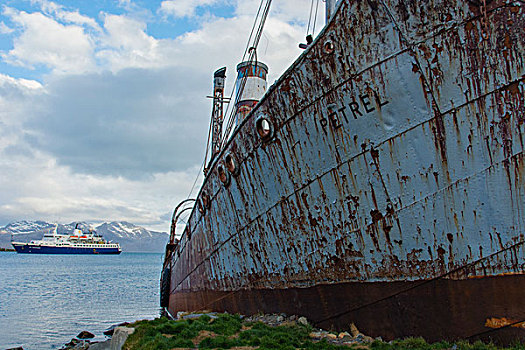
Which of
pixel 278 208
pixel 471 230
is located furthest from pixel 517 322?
pixel 278 208

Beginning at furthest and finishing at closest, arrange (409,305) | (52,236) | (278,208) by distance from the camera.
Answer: (52,236)
(278,208)
(409,305)

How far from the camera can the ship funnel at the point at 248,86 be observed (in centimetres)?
968

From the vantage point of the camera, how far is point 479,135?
4.20 meters

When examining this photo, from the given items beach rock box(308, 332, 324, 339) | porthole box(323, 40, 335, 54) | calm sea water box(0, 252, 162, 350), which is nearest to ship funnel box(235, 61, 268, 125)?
porthole box(323, 40, 335, 54)

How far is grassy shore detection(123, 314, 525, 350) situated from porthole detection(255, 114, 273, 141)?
9.83 feet

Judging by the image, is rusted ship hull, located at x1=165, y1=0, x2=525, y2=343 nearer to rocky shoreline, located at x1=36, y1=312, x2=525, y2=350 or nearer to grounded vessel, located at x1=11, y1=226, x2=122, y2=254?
rocky shoreline, located at x1=36, y1=312, x2=525, y2=350

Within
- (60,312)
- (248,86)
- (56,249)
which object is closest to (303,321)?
(248,86)

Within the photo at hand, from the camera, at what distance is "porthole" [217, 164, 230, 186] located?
7162 millimetres

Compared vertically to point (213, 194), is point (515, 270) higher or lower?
lower

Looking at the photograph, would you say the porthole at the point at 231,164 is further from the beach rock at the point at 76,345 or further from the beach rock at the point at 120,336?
the beach rock at the point at 76,345

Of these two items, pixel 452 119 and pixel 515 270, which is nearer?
pixel 515 270

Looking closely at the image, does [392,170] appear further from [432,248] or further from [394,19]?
[394,19]

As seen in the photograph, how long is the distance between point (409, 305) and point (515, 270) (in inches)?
49.2

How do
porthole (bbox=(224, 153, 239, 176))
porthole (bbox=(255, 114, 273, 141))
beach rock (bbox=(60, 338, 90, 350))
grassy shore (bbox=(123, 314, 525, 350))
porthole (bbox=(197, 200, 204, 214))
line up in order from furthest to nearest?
beach rock (bbox=(60, 338, 90, 350)) < porthole (bbox=(197, 200, 204, 214)) < porthole (bbox=(224, 153, 239, 176)) < porthole (bbox=(255, 114, 273, 141)) < grassy shore (bbox=(123, 314, 525, 350))
